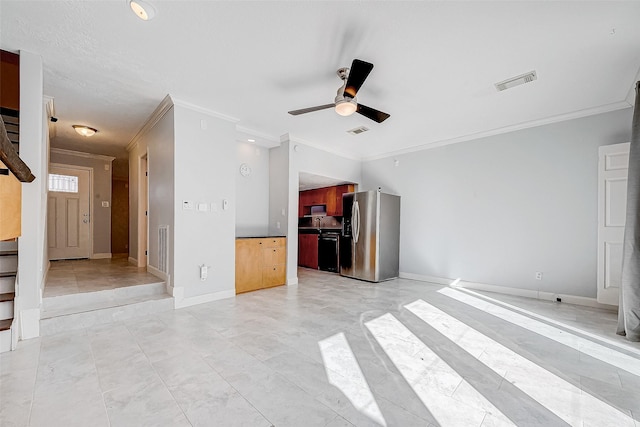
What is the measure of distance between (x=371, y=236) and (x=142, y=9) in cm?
447

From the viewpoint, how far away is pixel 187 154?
358 cm

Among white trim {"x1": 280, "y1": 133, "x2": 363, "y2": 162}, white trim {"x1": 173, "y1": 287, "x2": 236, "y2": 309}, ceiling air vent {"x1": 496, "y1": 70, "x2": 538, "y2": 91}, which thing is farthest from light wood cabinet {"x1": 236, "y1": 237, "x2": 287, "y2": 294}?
ceiling air vent {"x1": 496, "y1": 70, "x2": 538, "y2": 91}

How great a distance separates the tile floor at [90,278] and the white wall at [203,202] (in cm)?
66

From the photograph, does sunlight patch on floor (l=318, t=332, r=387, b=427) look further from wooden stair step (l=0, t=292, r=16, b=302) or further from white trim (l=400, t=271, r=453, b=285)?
white trim (l=400, t=271, r=453, b=285)

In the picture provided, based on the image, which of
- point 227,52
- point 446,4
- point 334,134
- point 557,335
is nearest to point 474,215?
point 557,335

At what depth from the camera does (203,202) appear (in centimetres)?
372

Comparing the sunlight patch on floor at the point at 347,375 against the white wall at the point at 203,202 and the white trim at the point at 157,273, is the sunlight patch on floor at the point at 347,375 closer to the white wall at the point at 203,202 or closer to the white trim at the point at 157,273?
the white wall at the point at 203,202

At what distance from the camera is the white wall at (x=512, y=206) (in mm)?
3740

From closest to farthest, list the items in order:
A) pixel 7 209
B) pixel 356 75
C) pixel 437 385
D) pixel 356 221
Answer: pixel 7 209
pixel 437 385
pixel 356 75
pixel 356 221

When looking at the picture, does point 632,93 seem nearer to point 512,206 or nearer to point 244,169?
point 512,206

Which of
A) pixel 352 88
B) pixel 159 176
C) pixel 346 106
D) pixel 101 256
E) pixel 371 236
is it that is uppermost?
pixel 352 88

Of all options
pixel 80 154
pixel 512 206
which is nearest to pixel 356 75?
pixel 512 206

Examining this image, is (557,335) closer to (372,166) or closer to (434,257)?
(434,257)

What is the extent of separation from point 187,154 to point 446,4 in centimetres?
325
